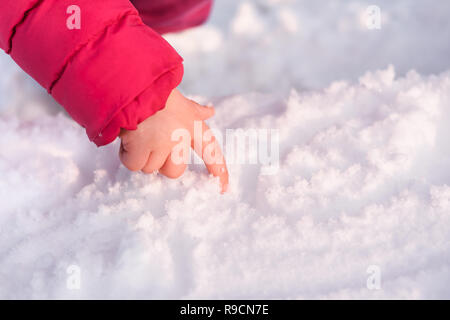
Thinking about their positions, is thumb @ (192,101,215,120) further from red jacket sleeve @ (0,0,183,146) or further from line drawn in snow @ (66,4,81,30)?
line drawn in snow @ (66,4,81,30)

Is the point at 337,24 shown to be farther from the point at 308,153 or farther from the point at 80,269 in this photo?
the point at 80,269

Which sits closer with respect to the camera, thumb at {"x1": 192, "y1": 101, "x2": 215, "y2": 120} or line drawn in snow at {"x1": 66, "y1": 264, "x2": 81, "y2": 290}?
line drawn in snow at {"x1": 66, "y1": 264, "x2": 81, "y2": 290}

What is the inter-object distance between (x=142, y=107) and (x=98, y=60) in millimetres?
71

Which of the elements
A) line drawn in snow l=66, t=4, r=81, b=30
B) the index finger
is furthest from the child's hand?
line drawn in snow l=66, t=4, r=81, b=30

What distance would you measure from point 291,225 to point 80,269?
0.24 m

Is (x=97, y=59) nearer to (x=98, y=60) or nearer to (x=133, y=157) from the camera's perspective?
(x=98, y=60)

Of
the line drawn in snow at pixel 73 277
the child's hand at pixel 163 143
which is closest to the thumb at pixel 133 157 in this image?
the child's hand at pixel 163 143

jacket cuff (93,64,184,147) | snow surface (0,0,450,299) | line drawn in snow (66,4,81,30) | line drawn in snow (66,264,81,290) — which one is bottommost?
line drawn in snow (66,264,81,290)

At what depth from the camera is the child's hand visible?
0.57 metres

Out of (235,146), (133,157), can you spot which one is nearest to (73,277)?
(133,157)

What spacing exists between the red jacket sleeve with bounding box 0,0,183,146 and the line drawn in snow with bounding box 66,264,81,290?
0.47 feet

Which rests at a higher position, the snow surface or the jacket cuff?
the jacket cuff

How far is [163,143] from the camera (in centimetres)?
57
